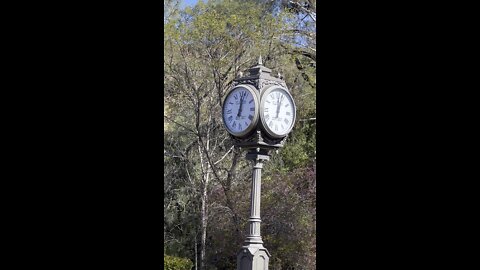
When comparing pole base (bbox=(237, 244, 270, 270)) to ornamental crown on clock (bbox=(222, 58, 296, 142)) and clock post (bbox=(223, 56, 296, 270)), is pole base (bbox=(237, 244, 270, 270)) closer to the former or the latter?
clock post (bbox=(223, 56, 296, 270))

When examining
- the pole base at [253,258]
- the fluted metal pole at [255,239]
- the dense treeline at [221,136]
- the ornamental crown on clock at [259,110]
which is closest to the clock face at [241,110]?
the ornamental crown on clock at [259,110]

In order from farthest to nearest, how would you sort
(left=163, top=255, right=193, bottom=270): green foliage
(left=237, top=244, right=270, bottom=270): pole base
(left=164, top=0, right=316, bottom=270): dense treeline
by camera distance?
(left=164, top=0, right=316, bottom=270): dense treeline < (left=163, top=255, right=193, bottom=270): green foliage < (left=237, top=244, right=270, bottom=270): pole base

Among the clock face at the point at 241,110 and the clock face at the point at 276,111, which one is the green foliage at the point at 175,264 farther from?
the clock face at the point at 276,111

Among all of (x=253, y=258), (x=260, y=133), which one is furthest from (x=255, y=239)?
(x=260, y=133)

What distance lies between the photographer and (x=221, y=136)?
38.4 feet

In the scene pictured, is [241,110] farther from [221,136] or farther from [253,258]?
[221,136]

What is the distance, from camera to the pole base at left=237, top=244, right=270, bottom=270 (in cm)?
655

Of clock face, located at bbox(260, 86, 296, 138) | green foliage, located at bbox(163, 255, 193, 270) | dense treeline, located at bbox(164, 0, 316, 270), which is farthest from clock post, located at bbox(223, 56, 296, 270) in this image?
dense treeline, located at bbox(164, 0, 316, 270)

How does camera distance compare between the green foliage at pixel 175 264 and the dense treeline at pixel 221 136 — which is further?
the dense treeline at pixel 221 136

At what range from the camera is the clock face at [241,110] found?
21.1ft

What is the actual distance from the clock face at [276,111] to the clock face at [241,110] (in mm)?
85
